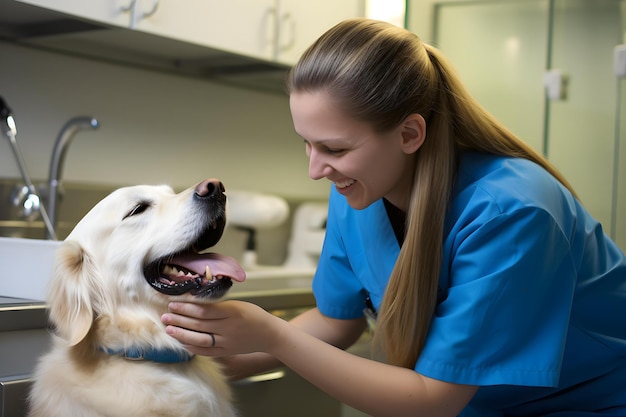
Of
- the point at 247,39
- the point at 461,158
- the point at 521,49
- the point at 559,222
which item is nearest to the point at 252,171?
the point at 247,39

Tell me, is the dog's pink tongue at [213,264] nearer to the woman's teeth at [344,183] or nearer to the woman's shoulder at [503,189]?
the woman's teeth at [344,183]

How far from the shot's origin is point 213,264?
44.7 inches

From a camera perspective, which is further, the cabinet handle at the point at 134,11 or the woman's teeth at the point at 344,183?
the cabinet handle at the point at 134,11

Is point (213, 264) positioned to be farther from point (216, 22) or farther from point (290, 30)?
point (290, 30)

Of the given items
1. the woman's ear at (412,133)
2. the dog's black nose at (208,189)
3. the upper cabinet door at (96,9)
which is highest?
the upper cabinet door at (96,9)

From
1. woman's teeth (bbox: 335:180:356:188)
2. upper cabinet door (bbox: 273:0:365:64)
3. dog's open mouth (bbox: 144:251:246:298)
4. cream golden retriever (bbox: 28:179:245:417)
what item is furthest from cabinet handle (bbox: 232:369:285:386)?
upper cabinet door (bbox: 273:0:365:64)

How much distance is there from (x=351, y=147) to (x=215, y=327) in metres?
0.35

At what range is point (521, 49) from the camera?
246 cm

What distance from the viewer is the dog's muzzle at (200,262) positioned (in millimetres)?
1114

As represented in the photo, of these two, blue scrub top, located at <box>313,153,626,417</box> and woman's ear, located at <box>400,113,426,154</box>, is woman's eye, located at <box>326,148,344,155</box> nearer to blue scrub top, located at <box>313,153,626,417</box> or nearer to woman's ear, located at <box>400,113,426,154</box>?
woman's ear, located at <box>400,113,426,154</box>

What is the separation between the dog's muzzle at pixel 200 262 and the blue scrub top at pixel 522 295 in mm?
327

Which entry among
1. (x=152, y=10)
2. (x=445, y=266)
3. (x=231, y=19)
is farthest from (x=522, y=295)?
(x=231, y=19)

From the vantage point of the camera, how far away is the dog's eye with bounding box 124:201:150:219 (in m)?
1.20

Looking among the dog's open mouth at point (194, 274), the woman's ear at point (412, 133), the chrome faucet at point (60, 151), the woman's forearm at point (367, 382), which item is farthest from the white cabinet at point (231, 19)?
the woman's forearm at point (367, 382)
